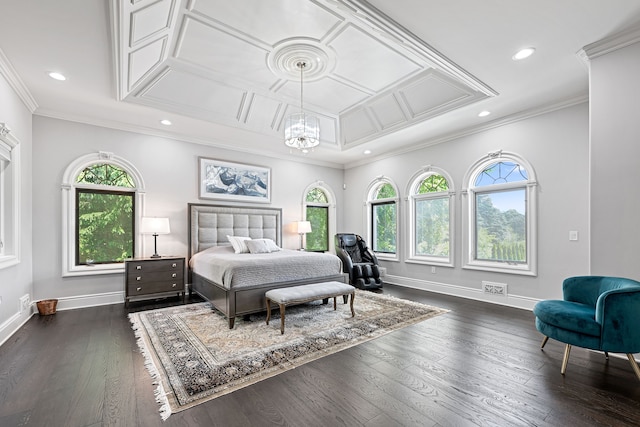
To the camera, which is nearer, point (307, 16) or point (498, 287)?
point (307, 16)

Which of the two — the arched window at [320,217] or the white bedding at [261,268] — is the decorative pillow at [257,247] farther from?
the arched window at [320,217]

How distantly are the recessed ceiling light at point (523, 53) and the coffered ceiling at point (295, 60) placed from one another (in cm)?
7

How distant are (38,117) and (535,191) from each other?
734 cm

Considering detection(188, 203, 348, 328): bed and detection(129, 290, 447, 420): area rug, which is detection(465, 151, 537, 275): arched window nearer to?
detection(129, 290, 447, 420): area rug

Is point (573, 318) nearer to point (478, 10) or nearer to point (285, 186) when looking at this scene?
point (478, 10)

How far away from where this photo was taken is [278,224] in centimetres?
635

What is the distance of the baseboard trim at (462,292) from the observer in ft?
14.3

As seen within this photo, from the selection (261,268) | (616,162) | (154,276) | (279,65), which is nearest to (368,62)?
(279,65)

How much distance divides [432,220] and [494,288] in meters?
1.66

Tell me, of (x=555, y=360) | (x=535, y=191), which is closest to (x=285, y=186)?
(x=535, y=191)

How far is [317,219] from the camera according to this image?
732 centimetres

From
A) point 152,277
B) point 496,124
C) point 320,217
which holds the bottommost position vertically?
point 152,277

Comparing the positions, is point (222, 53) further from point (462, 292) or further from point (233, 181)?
point (462, 292)

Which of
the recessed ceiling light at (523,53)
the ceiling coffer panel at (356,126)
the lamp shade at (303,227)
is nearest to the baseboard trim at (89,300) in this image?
the lamp shade at (303,227)
